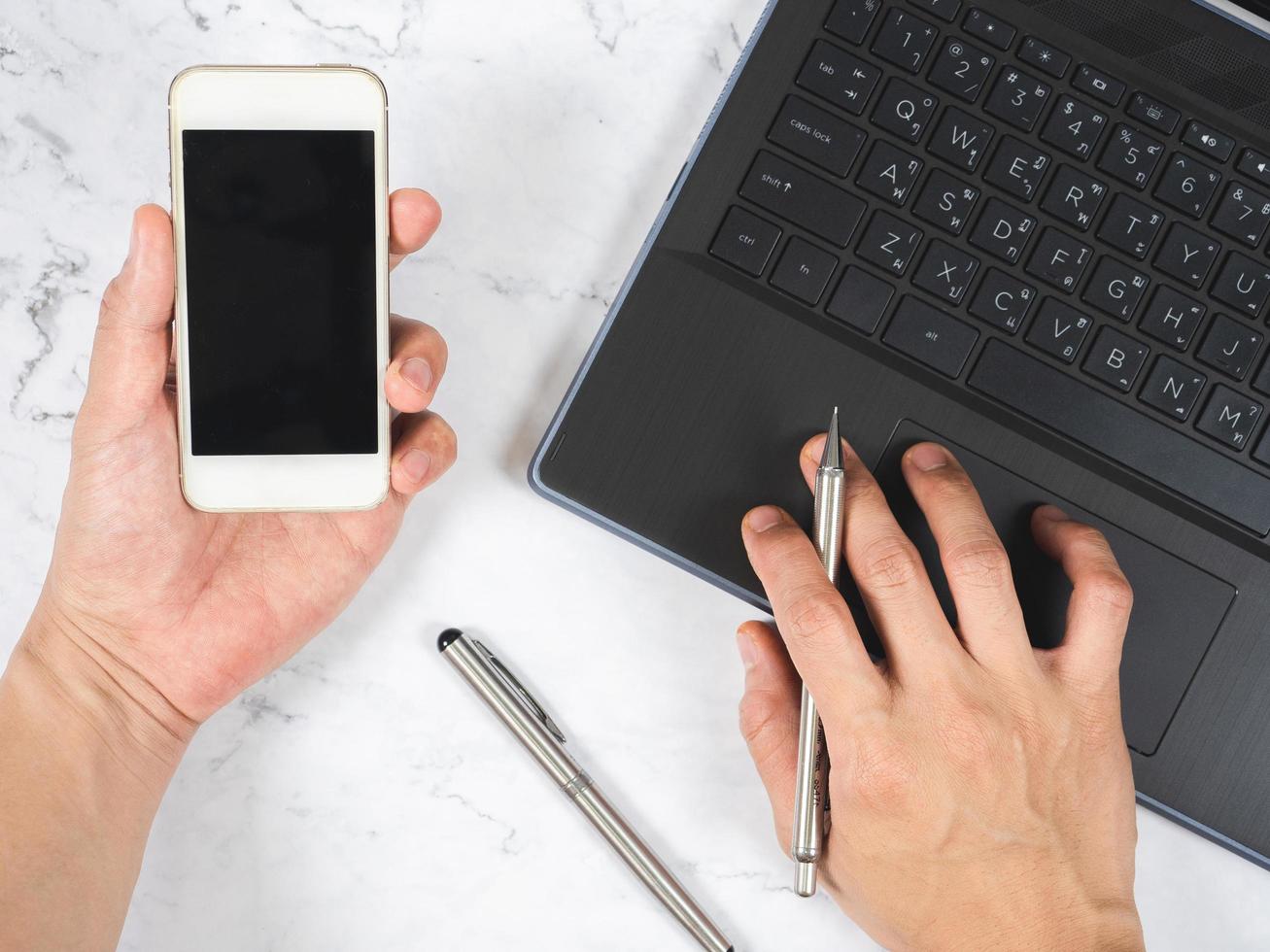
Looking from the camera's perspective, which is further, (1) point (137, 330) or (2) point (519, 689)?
(2) point (519, 689)

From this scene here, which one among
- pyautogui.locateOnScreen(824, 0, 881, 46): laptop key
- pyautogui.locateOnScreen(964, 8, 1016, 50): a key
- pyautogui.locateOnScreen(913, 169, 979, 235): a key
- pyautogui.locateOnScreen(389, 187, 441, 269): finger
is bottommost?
pyautogui.locateOnScreen(389, 187, 441, 269): finger

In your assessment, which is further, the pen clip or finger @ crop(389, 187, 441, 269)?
the pen clip

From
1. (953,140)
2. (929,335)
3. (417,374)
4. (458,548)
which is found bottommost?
(458,548)

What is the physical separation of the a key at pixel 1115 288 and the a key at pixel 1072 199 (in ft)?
0.10

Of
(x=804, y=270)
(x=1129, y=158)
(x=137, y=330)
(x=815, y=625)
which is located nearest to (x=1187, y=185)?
(x=1129, y=158)

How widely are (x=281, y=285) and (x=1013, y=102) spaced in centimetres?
46

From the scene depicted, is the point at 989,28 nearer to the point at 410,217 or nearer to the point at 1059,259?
the point at 1059,259

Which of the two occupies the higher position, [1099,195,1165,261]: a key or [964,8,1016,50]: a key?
[964,8,1016,50]: a key

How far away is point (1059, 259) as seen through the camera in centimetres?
60

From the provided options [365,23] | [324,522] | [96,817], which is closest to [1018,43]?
[365,23]

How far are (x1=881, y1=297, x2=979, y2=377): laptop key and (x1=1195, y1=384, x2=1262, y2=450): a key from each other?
0.50 ft

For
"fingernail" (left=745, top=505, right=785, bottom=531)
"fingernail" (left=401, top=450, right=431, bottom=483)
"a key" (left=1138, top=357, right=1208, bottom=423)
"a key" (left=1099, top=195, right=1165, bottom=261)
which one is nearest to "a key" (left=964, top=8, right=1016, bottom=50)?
"a key" (left=1099, top=195, right=1165, bottom=261)

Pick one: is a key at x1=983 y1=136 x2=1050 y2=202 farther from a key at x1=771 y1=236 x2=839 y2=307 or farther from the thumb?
the thumb

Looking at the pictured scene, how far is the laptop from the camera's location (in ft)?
1.98
